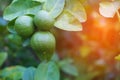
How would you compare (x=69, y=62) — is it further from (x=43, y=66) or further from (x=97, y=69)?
(x=43, y=66)

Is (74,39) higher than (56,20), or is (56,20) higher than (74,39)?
(56,20)

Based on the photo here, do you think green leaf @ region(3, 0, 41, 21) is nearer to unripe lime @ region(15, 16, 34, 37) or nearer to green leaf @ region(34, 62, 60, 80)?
unripe lime @ region(15, 16, 34, 37)

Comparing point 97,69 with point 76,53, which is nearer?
point 97,69

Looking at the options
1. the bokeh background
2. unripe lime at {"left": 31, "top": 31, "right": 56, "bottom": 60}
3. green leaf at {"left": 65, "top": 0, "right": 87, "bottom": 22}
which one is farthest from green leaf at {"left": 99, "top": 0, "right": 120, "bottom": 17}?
the bokeh background

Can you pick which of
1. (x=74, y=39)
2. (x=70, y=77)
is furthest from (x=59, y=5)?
(x=74, y=39)

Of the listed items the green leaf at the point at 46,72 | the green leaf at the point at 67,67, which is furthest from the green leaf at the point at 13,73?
the green leaf at the point at 67,67

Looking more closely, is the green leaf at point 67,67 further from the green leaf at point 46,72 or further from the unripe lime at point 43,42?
the unripe lime at point 43,42
